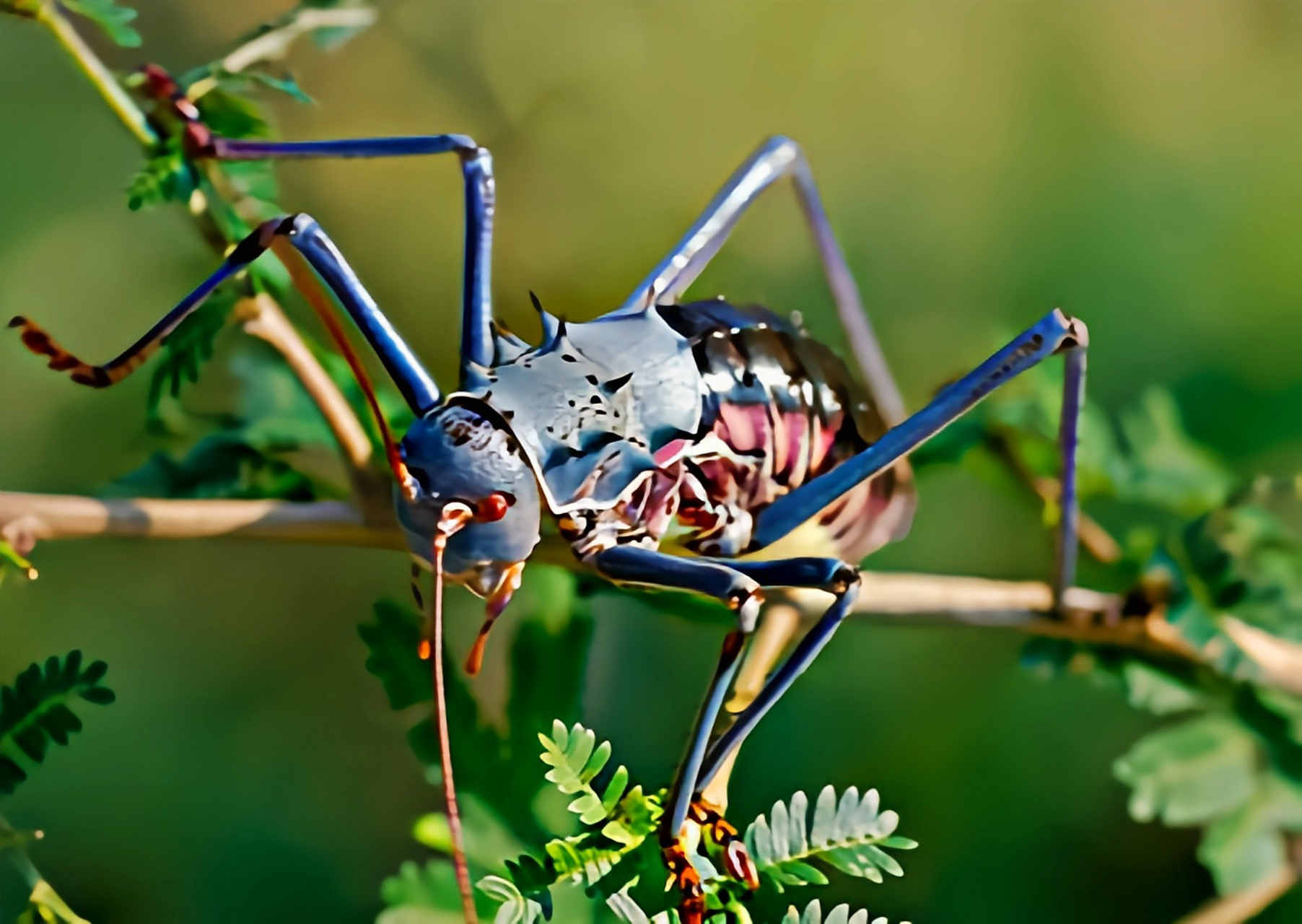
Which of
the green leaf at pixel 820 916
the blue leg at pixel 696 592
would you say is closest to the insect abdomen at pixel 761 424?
the blue leg at pixel 696 592

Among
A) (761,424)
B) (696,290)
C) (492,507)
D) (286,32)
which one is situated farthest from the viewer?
(696,290)

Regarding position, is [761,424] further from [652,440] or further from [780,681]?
[780,681]

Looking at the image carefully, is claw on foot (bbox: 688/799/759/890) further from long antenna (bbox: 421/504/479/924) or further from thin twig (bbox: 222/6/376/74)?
thin twig (bbox: 222/6/376/74)

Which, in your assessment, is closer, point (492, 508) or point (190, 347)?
point (492, 508)

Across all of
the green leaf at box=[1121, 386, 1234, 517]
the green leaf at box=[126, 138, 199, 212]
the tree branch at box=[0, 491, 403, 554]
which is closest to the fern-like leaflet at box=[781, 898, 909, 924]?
the tree branch at box=[0, 491, 403, 554]

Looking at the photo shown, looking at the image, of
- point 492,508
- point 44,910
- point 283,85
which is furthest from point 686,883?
point 283,85

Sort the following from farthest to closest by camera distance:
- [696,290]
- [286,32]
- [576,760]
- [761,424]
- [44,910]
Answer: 1. [696,290]
2. [286,32]
3. [761,424]
4. [44,910]
5. [576,760]

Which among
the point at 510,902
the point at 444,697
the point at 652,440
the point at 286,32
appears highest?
the point at 286,32

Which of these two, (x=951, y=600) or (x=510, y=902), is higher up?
(x=951, y=600)
